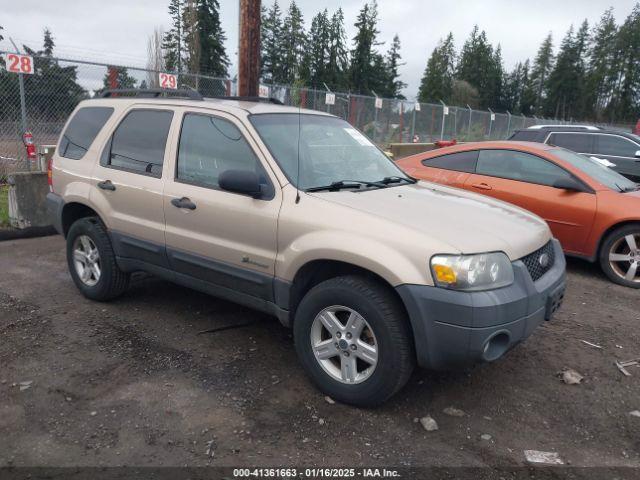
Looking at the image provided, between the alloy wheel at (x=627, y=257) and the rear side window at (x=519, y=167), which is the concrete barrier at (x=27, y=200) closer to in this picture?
the rear side window at (x=519, y=167)

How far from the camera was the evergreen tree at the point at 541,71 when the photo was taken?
98.6 metres

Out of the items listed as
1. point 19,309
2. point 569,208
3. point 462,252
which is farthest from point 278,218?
point 569,208

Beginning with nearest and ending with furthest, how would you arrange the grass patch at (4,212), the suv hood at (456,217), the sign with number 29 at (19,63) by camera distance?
1. the suv hood at (456,217)
2. the grass patch at (4,212)
3. the sign with number 29 at (19,63)

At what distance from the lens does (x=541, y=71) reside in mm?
100312

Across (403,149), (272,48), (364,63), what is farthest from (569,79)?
(403,149)

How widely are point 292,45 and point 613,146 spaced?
55918mm

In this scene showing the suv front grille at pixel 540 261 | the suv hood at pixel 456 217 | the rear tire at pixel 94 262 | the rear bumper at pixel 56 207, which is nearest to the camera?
the suv hood at pixel 456 217

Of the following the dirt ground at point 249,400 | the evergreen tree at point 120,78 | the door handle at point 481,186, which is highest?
the evergreen tree at point 120,78

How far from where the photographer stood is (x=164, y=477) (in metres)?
2.69

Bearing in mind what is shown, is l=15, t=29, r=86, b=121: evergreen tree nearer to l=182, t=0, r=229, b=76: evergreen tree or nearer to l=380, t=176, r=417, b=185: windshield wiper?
l=380, t=176, r=417, b=185: windshield wiper

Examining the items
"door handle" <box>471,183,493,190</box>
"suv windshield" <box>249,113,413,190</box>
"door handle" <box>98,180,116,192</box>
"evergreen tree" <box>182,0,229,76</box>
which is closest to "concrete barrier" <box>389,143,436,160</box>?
"door handle" <box>471,183,493,190</box>

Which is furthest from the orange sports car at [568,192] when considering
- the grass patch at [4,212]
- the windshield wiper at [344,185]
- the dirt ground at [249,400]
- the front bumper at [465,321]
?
the grass patch at [4,212]

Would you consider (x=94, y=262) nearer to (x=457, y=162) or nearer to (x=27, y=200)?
(x=27, y=200)

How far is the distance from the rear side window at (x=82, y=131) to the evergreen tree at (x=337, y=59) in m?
64.5
